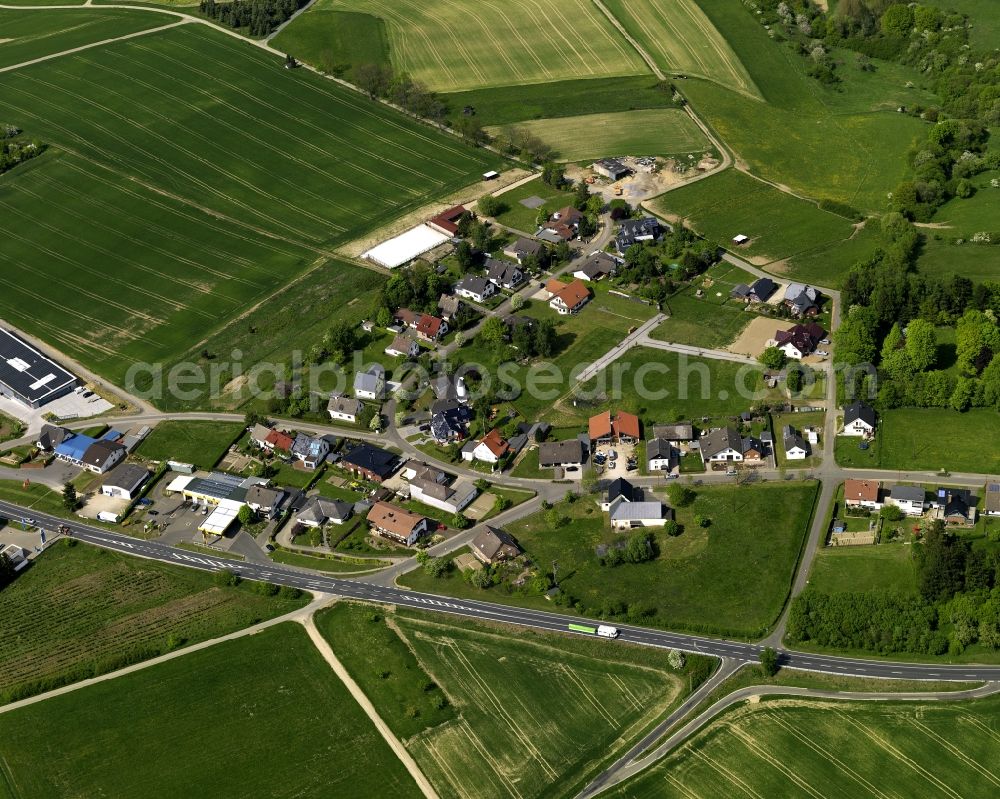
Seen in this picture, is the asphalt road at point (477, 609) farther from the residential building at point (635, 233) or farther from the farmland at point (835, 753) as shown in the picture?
the residential building at point (635, 233)

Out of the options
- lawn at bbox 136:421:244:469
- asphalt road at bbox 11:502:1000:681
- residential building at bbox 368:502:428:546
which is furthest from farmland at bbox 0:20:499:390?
residential building at bbox 368:502:428:546

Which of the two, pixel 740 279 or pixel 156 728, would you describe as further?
pixel 740 279

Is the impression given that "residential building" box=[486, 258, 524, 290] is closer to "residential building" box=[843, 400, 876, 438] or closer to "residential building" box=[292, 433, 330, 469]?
"residential building" box=[292, 433, 330, 469]

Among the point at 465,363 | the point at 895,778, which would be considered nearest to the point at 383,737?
the point at 895,778

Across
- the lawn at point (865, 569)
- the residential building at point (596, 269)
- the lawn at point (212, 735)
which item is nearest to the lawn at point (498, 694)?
the lawn at point (212, 735)

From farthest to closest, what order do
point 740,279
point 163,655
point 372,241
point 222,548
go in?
point 372,241 < point 740,279 < point 222,548 < point 163,655

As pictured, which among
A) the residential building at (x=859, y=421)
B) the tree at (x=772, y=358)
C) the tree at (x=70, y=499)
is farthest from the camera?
the tree at (x=772, y=358)

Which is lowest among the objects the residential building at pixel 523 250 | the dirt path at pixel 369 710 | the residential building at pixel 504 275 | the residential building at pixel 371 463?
the dirt path at pixel 369 710

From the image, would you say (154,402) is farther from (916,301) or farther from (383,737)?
(916,301)
